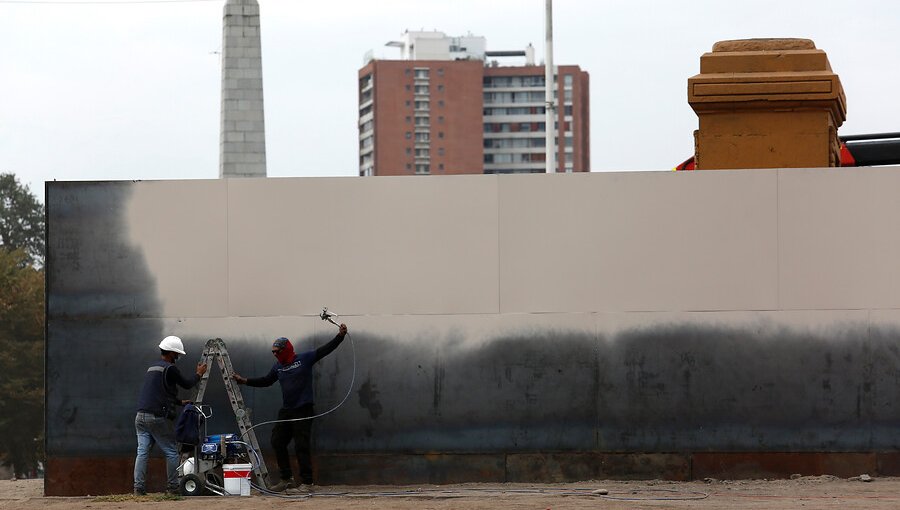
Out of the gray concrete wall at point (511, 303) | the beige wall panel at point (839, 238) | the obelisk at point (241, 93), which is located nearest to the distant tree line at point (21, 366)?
the obelisk at point (241, 93)

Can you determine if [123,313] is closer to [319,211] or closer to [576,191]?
[319,211]

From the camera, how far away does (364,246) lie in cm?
1426

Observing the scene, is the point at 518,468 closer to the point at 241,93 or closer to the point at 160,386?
the point at 160,386

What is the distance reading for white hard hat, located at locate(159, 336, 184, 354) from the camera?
14.0m

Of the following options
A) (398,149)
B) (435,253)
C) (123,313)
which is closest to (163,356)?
(123,313)

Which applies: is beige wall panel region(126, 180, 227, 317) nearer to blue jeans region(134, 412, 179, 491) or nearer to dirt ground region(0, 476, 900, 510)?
blue jeans region(134, 412, 179, 491)

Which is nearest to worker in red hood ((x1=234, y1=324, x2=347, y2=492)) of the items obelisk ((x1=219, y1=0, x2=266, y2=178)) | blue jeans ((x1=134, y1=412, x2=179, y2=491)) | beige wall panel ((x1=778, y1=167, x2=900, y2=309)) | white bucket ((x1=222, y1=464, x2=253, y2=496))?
white bucket ((x1=222, y1=464, x2=253, y2=496))

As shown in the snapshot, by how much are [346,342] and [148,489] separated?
252cm

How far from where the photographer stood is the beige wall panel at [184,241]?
14.4m

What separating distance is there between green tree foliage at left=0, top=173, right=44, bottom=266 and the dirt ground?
2933 inches

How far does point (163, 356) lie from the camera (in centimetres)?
1405

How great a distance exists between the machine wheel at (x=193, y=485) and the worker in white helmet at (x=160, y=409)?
0.22m

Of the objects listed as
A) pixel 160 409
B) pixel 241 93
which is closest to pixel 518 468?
pixel 160 409

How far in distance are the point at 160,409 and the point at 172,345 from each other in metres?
0.65
